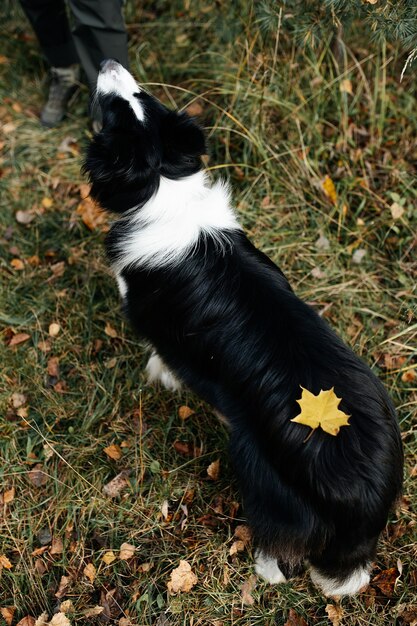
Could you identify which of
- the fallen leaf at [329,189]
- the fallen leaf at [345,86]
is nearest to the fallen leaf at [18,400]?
the fallen leaf at [329,189]

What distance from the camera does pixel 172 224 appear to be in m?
2.24

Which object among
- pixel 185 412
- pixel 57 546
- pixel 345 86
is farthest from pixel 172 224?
pixel 345 86

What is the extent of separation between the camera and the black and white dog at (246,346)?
1.76 meters

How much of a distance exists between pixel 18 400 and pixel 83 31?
2.09m

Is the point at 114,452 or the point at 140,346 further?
the point at 140,346

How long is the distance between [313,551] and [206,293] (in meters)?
0.97

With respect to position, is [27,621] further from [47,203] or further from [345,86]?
[345,86]

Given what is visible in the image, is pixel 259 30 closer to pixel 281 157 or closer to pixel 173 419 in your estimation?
pixel 281 157

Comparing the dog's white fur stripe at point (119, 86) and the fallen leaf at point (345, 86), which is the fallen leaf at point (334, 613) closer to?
the dog's white fur stripe at point (119, 86)

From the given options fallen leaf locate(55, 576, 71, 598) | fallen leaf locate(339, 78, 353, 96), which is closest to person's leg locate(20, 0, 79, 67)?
fallen leaf locate(339, 78, 353, 96)

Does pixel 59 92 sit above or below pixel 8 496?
above

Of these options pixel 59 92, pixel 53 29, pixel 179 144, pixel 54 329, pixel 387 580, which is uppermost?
pixel 53 29

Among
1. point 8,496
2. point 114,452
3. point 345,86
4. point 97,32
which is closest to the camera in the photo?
point 8,496

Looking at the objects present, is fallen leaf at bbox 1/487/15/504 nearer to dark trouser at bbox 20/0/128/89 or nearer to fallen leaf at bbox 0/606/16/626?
fallen leaf at bbox 0/606/16/626
